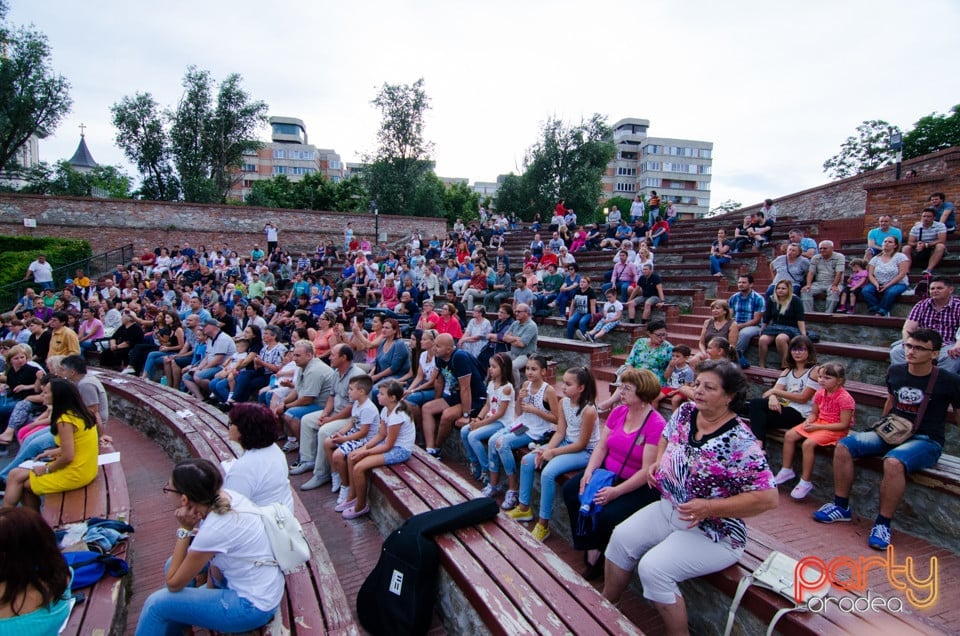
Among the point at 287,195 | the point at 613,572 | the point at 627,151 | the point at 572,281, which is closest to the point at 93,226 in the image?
the point at 287,195

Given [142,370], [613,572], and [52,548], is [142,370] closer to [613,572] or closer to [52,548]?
[52,548]

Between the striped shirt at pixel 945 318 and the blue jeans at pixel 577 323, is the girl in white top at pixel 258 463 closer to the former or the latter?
the striped shirt at pixel 945 318

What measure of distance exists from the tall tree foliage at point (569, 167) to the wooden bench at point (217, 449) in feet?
94.5

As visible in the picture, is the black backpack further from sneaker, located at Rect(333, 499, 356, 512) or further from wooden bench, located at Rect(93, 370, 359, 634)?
sneaker, located at Rect(333, 499, 356, 512)

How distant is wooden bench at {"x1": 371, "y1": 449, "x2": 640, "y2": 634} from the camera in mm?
2307

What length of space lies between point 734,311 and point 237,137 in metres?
32.9

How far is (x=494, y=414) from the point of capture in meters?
4.88

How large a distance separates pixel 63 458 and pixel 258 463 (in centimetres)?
206

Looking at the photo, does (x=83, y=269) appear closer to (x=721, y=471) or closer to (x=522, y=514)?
(x=522, y=514)

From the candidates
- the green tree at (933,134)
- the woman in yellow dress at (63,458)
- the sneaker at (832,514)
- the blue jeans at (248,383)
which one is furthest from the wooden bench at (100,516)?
the green tree at (933,134)

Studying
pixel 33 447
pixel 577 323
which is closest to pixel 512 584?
pixel 33 447

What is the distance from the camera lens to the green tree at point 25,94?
83.1 ft

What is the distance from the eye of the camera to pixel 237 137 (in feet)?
104

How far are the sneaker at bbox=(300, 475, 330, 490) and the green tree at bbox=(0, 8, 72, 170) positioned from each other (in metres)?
32.1
